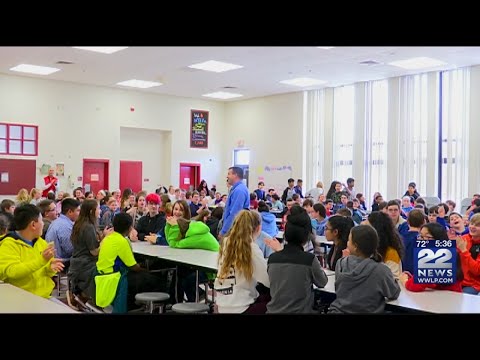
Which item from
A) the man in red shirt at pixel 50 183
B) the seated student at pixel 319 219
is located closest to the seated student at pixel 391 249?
the seated student at pixel 319 219

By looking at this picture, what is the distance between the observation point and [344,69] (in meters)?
12.5

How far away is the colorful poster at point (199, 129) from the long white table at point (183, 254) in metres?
10.9

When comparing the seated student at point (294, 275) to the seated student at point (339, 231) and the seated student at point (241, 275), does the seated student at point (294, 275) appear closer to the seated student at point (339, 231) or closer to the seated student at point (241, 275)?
the seated student at point (241, 275)

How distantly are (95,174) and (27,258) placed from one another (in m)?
11.5

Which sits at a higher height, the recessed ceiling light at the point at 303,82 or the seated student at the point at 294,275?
the recessed ceiling light at the point at 303,82

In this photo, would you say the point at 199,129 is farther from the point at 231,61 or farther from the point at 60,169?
the point at 231,61

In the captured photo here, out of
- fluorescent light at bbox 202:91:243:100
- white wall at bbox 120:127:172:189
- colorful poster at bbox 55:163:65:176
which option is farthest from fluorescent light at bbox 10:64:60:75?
fluorescent light at bbox 202:91:243:100

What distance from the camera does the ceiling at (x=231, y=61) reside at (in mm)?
10578

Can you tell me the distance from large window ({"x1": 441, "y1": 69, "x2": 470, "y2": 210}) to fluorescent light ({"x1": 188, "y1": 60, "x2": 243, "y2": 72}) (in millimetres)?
4824

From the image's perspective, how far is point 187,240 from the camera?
576cm
